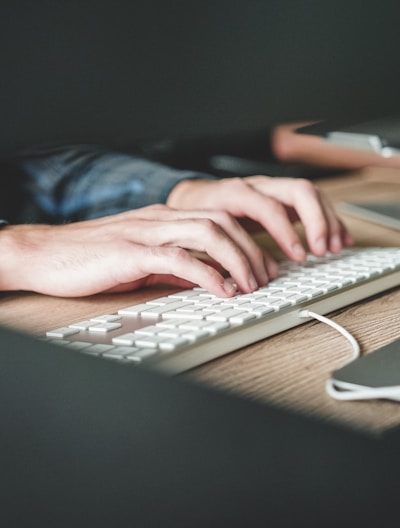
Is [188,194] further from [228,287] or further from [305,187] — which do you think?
[228,287]

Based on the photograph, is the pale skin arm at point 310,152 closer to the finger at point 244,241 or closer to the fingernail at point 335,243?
the fingernail at point 335,243

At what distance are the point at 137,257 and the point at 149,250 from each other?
0.04 ft

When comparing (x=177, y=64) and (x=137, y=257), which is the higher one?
(x=177, y=64)

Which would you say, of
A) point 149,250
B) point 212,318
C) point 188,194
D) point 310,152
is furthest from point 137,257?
point 310,152

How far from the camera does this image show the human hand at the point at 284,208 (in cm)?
74

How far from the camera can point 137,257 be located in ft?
1.96

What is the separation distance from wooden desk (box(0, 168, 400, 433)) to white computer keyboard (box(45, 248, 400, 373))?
1 centimetres

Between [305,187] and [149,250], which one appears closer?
[149,250]

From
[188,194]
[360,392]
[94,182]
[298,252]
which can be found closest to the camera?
[360,392]

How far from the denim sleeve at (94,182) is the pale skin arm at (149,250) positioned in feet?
0.81

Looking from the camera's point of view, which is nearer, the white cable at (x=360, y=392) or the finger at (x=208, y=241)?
the white cable at (x=360, y=392)

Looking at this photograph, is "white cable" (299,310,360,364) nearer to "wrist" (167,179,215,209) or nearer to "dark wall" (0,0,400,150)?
"dark wall" (0,0,400,150)

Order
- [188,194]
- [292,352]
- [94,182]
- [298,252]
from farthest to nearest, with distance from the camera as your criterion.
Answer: [94,182]
[188,194]
[298,252]
[292,352]

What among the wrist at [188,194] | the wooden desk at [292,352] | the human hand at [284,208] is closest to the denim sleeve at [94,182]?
the wrist at [188,194]
